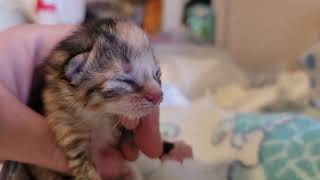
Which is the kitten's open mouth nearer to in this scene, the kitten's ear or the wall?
the kitten's ear

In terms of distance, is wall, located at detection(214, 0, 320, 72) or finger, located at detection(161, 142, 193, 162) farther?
wall, located at detection(214, 0, 320, 72)

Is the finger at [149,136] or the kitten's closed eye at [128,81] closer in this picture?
the kitten's closed eye at [128,81]

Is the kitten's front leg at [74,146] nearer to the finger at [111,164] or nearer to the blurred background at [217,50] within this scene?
the finger at [111,164]

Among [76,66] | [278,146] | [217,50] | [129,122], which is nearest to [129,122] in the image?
[129,122]

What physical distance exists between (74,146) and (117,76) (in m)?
0.12

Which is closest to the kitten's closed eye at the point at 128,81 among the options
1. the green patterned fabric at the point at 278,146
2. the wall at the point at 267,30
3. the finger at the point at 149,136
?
the finger at the point at 149,136

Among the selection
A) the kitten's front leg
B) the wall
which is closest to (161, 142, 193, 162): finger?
the kitten's front leg

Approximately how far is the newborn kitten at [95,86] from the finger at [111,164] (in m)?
0.02

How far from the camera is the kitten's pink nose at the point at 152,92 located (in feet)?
2.10

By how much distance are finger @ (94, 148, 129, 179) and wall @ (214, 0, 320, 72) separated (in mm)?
774

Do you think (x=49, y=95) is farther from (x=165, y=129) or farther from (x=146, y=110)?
(x=165, y=129)

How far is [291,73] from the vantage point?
4.37ft

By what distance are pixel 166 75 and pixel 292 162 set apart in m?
0.52

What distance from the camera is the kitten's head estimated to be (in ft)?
2.12
